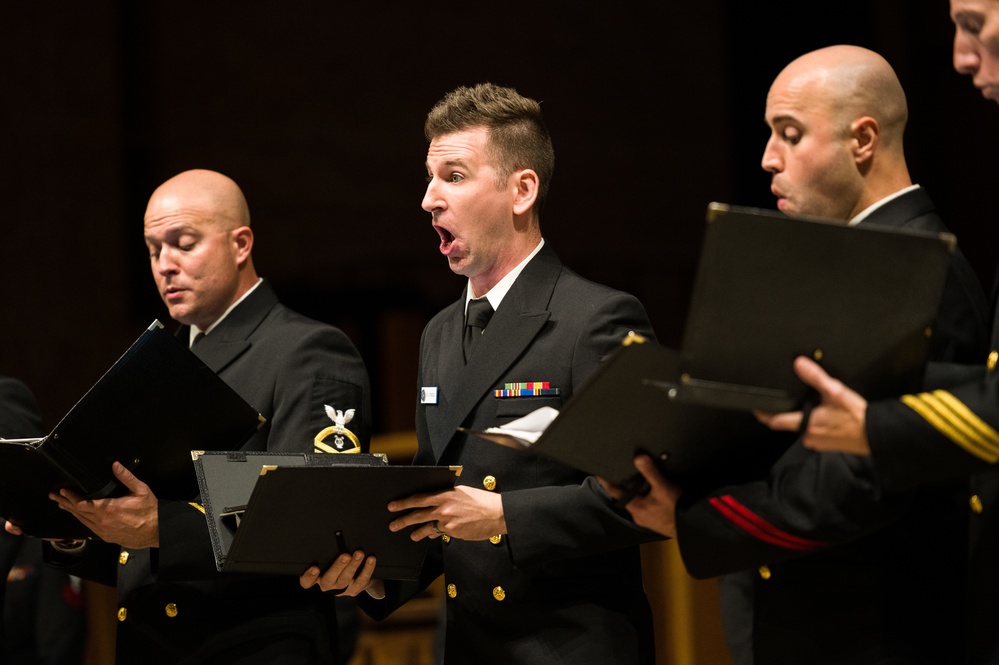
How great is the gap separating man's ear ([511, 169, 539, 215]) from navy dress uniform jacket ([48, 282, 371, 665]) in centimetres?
52

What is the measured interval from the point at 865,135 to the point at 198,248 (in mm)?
1526

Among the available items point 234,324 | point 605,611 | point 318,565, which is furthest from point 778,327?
point 234,324

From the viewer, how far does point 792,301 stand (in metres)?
1.58

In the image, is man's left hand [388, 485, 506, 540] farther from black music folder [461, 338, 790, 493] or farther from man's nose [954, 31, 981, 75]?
man's nose [954, 31, 981, 75]

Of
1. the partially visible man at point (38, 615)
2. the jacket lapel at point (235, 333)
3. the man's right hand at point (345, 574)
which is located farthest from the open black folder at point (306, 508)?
the partially visible man at point (38, 615)

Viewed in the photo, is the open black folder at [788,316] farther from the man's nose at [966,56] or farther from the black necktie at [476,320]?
the black necktie at [476,320]

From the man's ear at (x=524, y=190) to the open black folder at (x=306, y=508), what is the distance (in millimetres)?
588

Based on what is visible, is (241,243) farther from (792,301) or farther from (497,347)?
(792,301)

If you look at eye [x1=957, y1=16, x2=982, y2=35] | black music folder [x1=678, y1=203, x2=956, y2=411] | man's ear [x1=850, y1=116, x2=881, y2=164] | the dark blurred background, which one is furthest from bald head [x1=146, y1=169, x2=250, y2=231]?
the dark blurred background

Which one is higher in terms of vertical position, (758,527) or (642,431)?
(642,431)

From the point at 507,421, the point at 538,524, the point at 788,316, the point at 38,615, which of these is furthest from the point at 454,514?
the point at 38,615

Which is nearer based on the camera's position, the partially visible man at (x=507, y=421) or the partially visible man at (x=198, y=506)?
the partially visible man at (x=507, y=421)

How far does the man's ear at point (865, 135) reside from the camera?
2043 mm

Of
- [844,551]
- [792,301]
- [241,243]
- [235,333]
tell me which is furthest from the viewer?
[241,243]
